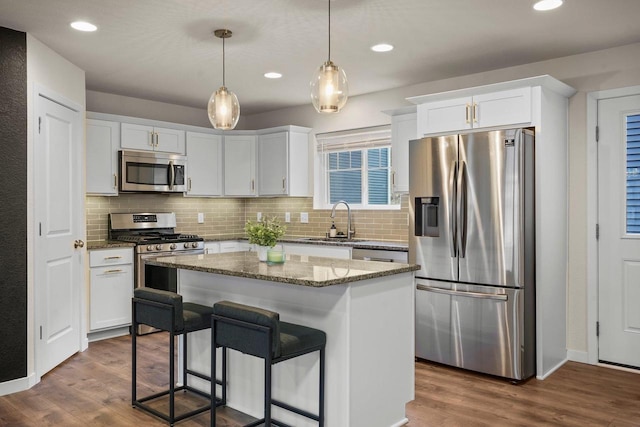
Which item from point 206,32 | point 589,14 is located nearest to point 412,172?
point 589,14

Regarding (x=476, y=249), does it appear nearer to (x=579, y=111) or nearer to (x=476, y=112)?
(x=476, y=112)

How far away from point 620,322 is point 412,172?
1.99 metres

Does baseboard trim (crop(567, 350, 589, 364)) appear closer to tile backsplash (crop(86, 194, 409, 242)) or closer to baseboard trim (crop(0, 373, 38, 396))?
tile backsplash (crop(86, 194, 409, 242))

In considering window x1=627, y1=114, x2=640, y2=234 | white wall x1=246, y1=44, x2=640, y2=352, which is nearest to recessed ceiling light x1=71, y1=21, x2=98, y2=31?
white wall x1=246, y1=44, x2=640, y2=352

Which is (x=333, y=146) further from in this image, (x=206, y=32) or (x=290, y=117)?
(x=206, y=32)

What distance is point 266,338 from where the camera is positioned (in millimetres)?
2463

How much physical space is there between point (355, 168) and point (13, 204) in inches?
134

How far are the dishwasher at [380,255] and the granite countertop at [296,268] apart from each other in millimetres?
1286

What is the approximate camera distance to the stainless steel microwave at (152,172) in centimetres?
537

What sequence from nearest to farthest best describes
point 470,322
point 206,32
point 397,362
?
point 397,362
point 206,32
point 470,322

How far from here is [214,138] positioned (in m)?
6.23

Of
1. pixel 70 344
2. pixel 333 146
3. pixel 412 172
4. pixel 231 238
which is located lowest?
pixel 70 344

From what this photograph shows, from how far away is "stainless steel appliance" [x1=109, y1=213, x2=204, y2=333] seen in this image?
5.22 meters

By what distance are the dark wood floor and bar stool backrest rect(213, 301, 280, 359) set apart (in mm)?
723
